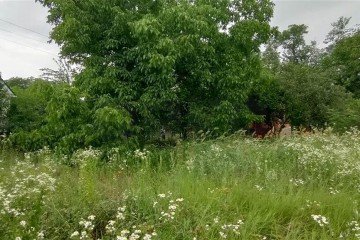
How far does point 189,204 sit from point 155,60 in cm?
400

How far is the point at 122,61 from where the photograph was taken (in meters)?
7.20

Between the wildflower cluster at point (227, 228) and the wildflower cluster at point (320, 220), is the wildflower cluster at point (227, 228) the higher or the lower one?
A: the lower one

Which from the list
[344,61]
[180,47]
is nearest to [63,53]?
[180,47]

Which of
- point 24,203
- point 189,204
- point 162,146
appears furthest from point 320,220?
point 162,146

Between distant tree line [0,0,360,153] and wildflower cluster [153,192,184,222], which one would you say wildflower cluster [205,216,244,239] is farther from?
distant tree line [0,0,360,153]

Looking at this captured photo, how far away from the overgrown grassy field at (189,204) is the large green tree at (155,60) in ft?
8.51

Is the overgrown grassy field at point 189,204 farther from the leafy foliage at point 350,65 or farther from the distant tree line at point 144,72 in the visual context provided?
the leafy foliage at point 350,65

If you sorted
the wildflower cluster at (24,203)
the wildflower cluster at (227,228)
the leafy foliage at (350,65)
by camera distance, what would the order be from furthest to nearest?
the leafy foliage at (350,65) < the wildflower cluster at (227,228) < the wildflower cluster at (24,203)

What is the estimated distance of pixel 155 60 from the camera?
6.43 meters

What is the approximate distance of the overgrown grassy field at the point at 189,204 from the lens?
2652 mm

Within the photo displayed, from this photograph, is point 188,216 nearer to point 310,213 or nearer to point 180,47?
point 310,213

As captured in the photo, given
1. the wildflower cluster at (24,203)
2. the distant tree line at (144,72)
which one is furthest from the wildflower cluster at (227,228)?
the distant tree line at (144,72)

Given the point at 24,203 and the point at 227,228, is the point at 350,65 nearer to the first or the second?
the point at 227,228

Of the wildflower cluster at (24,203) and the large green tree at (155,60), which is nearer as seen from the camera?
the wildflower cluster at (24,203)
